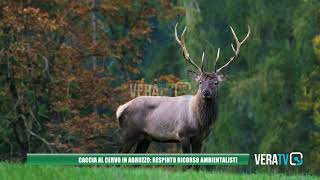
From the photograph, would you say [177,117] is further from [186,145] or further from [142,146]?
[142,146]

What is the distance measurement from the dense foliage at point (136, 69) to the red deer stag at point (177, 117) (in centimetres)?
888

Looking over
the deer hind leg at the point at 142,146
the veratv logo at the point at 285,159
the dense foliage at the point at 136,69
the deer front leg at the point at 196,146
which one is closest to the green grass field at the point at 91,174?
the veratv logo at the point at 285,159

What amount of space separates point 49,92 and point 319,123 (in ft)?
31.8

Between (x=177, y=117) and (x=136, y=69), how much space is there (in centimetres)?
1214

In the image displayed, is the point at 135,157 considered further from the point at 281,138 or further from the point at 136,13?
the point at 281,138

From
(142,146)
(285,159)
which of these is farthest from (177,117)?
(285,159)

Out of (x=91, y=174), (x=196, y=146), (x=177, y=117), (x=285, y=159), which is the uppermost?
(x=177, y=117)

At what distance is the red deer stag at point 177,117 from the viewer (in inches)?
676

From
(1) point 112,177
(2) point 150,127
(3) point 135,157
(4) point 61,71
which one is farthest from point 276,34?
(1) point 112,177

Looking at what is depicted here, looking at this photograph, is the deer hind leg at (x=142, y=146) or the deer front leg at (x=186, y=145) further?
the deer hind leg at (x=142, y=146)

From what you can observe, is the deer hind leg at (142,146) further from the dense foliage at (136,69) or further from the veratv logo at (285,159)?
the dense foliage at (136,69)

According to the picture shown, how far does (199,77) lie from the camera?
17.2 metres

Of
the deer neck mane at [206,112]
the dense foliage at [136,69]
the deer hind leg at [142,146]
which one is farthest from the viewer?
the dense foliage at [136,69]

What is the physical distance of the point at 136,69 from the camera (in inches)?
1175
